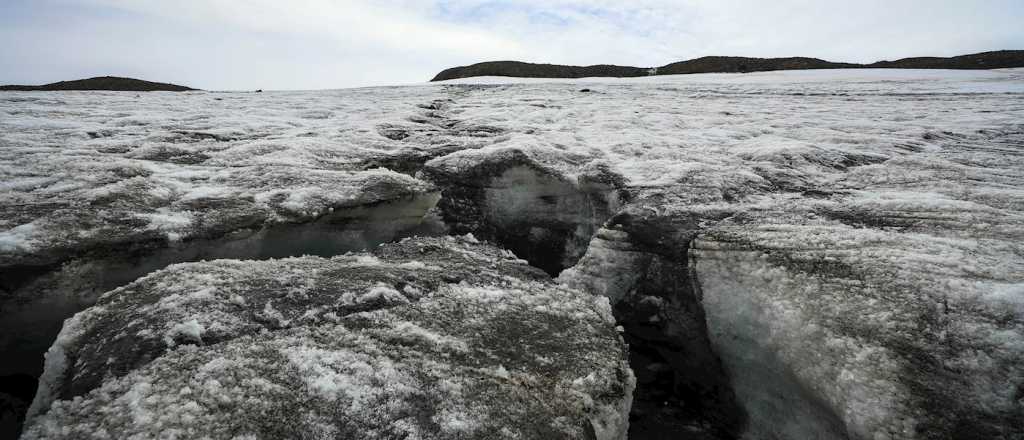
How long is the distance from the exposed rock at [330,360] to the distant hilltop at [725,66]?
1450cm

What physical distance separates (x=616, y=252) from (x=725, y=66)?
52.1 ft

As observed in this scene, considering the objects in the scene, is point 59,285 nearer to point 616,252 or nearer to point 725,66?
point 616,252

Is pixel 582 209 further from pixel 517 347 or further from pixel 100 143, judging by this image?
pixel 100 143

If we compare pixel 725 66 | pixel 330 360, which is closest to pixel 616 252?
pixel 330 360

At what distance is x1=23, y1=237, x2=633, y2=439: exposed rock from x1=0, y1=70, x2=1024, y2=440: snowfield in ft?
0.04

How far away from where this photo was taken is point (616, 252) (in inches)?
81.7

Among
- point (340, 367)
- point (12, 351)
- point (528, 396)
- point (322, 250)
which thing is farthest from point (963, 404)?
point (12, 351)

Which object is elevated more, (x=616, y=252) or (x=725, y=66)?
(x=725, y=66)

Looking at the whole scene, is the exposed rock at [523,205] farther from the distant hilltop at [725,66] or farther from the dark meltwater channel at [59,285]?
the distant hilltop at [725,66]

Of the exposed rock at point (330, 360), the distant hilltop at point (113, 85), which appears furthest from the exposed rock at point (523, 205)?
the distant hilltop at point (113, 85)

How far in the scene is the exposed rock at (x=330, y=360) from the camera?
3.51 feet

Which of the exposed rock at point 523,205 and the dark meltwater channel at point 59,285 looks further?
the exposed rock at point 523,205

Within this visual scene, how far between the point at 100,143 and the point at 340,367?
3030 millimetres

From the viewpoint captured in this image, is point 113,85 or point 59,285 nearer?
point 59,285
